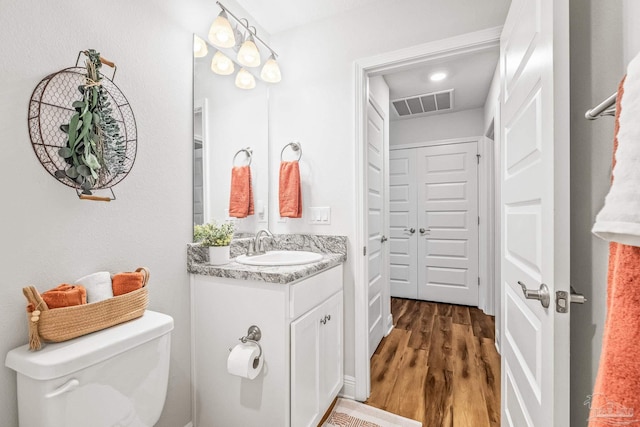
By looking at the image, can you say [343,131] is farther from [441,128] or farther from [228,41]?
[441,128]

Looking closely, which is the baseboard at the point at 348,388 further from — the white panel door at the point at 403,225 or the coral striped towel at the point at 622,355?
the white panel door at the point at 403,225

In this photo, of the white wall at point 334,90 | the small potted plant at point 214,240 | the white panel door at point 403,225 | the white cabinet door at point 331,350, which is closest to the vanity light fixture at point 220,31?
the white wall at point 334,90

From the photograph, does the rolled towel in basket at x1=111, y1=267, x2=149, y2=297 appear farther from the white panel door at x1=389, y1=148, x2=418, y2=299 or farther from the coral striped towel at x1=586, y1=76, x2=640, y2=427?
the white panel door at x1=389, y1=148, x2=418, y2=299

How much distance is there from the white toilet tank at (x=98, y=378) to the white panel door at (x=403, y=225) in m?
3.24

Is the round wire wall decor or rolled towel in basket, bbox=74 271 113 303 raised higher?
the round wire wall decor

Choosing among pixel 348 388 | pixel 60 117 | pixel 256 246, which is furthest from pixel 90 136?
pixel 348 388

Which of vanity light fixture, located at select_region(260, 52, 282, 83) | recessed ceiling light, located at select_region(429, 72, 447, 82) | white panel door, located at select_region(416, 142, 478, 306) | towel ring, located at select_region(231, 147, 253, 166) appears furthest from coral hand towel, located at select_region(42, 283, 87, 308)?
white panel door, located at select_region(416, 142, 478, 306)

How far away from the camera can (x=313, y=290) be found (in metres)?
1.46

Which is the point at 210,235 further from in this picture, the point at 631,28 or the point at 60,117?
the point at 631,28

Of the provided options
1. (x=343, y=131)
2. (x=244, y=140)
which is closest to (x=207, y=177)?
(x=244, y=140)

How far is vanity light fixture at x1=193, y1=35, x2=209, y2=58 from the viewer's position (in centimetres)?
153

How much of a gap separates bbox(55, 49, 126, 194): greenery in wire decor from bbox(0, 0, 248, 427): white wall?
78 millimetres

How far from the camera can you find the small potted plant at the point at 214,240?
1491mm

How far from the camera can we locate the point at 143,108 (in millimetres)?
1280
